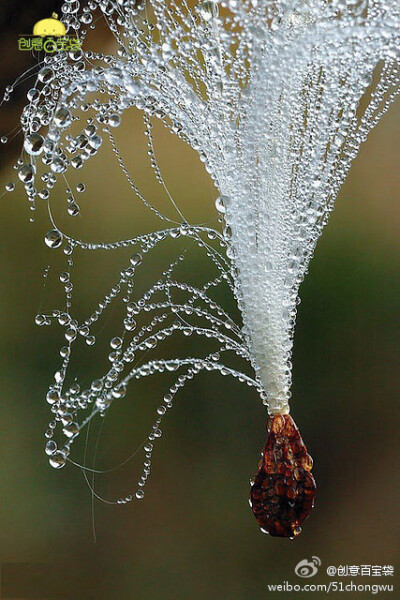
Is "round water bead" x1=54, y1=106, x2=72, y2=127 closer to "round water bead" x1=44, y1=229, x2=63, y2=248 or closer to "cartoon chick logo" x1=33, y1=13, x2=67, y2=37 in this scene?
"round water bead" x1=44, y1=229, x2=63, y2=248

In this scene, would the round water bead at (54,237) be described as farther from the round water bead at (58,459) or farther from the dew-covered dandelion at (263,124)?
the round water bead at (58,459)

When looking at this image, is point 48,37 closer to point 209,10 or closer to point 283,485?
point 209,10

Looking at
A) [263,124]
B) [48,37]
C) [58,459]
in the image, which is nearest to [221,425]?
[58,459]

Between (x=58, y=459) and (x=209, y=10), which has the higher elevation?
(x=209, y=10)

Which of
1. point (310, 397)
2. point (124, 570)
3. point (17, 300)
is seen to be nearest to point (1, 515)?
point (124, 570)

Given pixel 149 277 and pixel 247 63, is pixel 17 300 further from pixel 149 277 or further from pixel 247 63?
pixel 247 63

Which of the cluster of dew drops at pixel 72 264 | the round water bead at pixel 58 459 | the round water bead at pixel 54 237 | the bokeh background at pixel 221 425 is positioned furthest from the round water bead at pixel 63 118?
the round water bead at pixel 58 459
